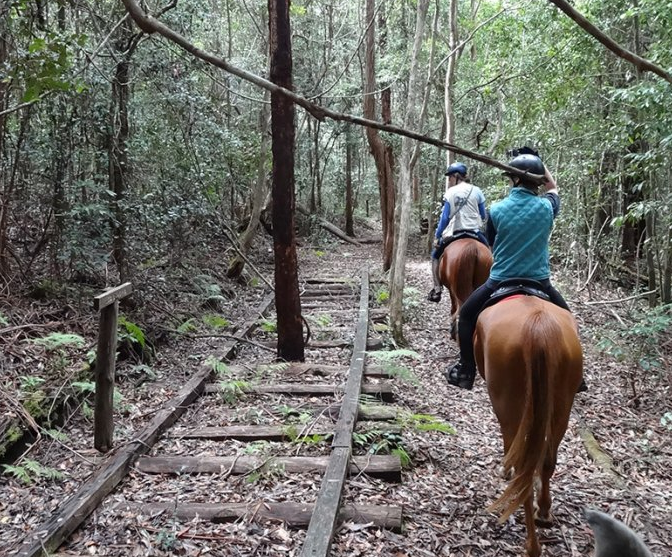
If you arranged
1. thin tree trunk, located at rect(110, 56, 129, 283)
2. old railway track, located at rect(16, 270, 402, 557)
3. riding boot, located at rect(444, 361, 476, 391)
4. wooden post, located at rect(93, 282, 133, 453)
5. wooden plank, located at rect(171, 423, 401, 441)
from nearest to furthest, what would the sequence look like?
old railway track, located at rect(16, 270, 402, 557) < wooden post, located at rect(93, 282, 133, 453) < riding boot, located at rect(444, 361, 476, 391) < wooden plank, located at rect(171, 423, 401, 441) < thin tree trunk, located at rect(110, 56, 129, 283)

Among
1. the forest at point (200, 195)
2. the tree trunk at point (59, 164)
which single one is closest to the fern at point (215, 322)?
the forest at point (200, 195)

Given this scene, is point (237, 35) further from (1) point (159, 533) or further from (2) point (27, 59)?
(1) point (159, 533)

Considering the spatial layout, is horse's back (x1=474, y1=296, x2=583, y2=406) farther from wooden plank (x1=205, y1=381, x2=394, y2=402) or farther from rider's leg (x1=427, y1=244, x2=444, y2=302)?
rider's leg (x1=427, y1=244, x2=444, y2=302)

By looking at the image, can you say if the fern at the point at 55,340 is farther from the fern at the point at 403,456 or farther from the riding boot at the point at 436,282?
the riding boot at the point at 436,282

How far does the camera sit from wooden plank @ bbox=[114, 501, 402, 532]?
3943 millimetres

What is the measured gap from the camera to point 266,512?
13.2 feet

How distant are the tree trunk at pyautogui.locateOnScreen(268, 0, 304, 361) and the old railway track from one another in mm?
503

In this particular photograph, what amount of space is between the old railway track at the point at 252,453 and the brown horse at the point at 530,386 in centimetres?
92

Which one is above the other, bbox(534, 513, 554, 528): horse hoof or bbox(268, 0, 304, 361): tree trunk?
bbox(268, 0, 304, 361): tree trunk

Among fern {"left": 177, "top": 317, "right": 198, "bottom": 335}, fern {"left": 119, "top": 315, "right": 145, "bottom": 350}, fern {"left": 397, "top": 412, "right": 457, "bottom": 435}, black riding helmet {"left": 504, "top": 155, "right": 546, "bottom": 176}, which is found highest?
black riding helmet {"left": 504, "top": 155, "right": 546, "bottom": 176}

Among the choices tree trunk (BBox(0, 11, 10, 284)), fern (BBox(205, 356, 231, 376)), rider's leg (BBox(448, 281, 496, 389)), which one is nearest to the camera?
rider's leg (BBox(448, 281, 496, 389))

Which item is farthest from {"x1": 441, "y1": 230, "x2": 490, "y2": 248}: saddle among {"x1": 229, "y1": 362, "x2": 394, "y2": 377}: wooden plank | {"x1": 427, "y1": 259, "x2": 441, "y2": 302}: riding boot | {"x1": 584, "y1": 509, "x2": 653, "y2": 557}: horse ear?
{"x1": 584, "y1": 509, "x2": 653, "y2": 557}: horse ear

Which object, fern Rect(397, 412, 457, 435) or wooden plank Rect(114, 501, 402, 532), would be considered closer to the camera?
wooden plank Rect(114, 501, 402, 532)

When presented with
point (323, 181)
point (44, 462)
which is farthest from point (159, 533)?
point (323, 181)
